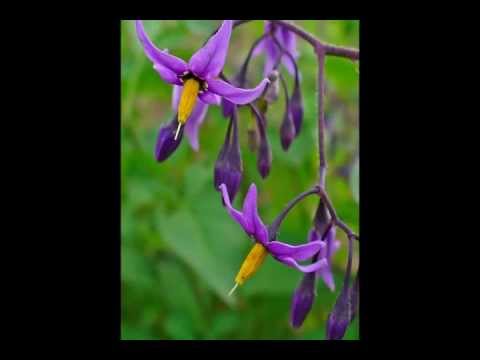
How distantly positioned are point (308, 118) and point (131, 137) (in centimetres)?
66

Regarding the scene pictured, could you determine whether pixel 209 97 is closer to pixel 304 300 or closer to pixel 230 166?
pixel 230 166

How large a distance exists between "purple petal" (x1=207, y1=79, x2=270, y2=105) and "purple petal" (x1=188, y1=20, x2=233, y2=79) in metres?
0.02

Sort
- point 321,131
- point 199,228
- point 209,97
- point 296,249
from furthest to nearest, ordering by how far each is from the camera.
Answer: point 199,228
point 321,131
point 209,97
point 296,249

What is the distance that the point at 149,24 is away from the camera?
2.13 m

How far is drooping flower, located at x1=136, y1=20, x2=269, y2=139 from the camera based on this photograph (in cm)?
149

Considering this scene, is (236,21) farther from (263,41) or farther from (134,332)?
(134,332)

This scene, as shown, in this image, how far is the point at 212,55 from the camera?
151 cm

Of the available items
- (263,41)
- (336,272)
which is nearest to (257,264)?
(263,41)

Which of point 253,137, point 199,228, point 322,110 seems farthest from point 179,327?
point 322,110

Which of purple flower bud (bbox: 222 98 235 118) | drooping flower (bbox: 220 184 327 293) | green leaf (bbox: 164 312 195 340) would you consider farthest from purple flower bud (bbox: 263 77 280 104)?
green leaf (bbox: 164 312 195 340)

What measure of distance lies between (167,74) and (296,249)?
44 cm

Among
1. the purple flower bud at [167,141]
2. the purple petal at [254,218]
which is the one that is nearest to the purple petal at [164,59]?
the purple flower bud at [167,141]

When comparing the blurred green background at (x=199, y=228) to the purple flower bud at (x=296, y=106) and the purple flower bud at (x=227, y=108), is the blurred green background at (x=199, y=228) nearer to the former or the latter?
the purple flower bud at (x=296, y=106)
